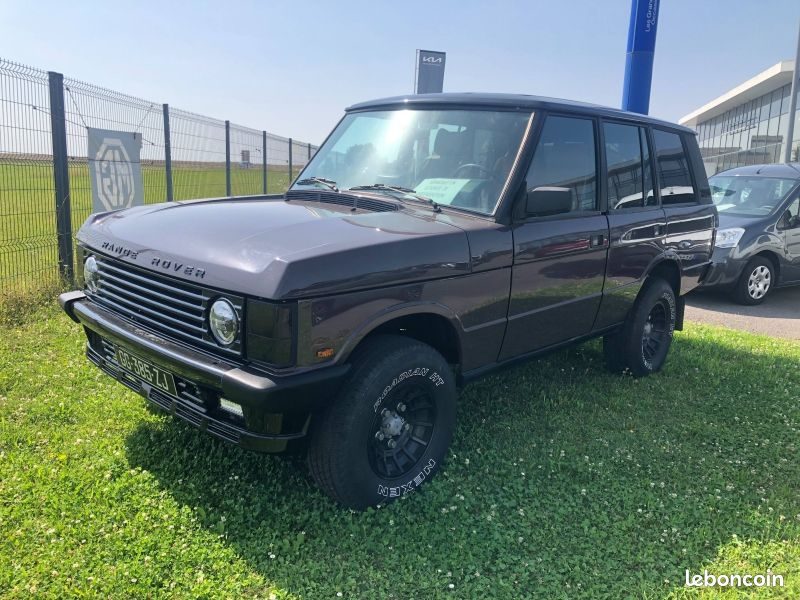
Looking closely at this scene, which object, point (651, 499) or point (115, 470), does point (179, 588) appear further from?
point (651, 499)

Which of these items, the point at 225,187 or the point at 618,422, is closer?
the point at 618,422

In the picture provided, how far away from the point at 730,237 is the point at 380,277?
7819mm

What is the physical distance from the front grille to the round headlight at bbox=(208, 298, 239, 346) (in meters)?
0.02

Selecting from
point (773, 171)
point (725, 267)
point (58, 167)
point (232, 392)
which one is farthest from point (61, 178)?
point (773, 171)

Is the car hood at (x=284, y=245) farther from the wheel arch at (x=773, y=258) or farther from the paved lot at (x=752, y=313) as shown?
the wheel arch at (x=773, y=258)

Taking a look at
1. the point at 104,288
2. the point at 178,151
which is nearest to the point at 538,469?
the point at 104,288

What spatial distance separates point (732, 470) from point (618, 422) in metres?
0.80

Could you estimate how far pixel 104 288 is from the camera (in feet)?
11.4

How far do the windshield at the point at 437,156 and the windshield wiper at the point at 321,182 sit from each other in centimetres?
2

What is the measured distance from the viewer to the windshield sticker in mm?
3697

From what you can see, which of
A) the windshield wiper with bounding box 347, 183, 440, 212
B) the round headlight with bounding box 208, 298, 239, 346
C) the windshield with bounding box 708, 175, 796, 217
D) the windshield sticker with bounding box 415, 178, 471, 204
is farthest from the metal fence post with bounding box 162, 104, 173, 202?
the windshield with bounding box 708, 175, 796, 217

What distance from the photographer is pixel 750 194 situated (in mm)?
9953

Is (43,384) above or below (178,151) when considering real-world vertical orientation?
below

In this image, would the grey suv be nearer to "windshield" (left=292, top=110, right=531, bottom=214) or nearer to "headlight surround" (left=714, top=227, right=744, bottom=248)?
"headlight surround" (left=714, top=227, right=744, bottom=248)
